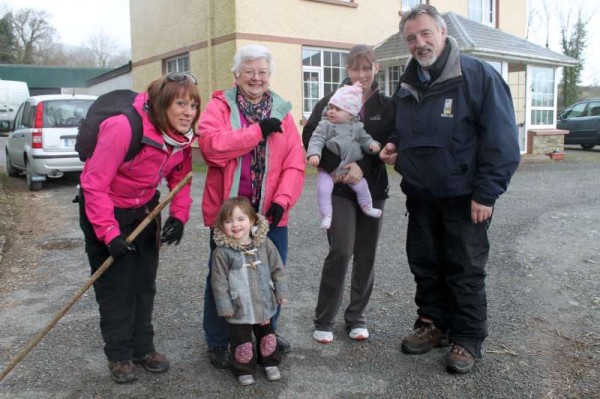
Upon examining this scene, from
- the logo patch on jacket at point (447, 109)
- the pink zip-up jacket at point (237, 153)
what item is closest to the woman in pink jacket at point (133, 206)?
the pink zip-up jacket at point (237, 153)

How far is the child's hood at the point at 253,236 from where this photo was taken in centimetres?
309

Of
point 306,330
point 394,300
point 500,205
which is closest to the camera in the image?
point 306,330

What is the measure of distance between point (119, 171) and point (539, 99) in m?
16.4

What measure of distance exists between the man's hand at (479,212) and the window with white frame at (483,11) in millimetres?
16388

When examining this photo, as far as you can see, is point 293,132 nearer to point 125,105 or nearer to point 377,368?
point 125,105

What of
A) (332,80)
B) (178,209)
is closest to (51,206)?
(178,209)

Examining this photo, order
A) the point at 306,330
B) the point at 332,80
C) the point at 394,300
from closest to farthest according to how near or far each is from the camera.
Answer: the point at 306,330
the point at 394,300
the point at 332,80

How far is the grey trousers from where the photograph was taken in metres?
3.63

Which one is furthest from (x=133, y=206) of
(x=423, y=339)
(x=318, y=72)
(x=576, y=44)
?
(x=576, y=44)

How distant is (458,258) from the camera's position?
3.36m

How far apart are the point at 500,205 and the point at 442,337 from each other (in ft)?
18.5

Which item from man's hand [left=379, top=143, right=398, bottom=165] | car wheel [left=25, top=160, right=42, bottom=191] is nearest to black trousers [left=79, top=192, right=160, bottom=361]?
man's hand [left=379, top=143, right=398, bottom=165]

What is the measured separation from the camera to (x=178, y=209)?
339cm

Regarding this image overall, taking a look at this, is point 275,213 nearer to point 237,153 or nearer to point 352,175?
point 237,153
